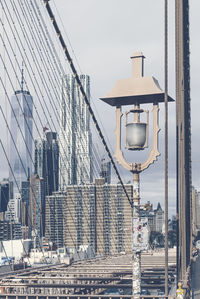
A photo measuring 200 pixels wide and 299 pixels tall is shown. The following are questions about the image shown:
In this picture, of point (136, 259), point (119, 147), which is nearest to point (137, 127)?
point (119, 147)

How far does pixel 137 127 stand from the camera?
37.2 ft

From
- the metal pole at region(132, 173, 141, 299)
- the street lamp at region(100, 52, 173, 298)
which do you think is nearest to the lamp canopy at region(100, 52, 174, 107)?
the street lamp at region(100, 52, 173, 298)

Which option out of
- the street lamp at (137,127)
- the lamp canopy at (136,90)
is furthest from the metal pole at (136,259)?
the lamp canopy at (136,90)

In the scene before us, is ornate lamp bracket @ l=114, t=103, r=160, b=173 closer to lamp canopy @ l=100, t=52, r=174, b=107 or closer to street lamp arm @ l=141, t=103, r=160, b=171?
street lamp arm @ l=141, t=103, r=160, b=171

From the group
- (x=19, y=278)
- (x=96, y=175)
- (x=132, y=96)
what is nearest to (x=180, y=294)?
(x=132, y=96)

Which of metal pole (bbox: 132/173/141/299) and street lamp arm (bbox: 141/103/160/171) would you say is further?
street lamp arm (bbox: 141/103/160/171)

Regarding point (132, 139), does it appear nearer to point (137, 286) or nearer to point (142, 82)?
point (142, 82)

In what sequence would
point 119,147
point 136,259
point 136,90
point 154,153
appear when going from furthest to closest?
point 136,90 → point 119,147 → point 154,153 → point 136,259

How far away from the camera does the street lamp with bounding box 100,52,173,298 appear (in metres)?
11.0

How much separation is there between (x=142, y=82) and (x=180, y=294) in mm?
5049

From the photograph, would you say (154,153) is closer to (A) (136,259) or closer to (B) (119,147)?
(B) (119,147)

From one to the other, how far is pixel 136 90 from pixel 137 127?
0.84m

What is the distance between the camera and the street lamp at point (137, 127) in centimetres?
1102

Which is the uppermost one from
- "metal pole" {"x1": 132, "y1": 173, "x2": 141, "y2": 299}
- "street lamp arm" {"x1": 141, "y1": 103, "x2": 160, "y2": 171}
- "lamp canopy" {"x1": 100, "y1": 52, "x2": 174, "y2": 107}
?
"lamp canopy" {"x1": 100, "y1": 52, "x2": 174, "y2": 107}
